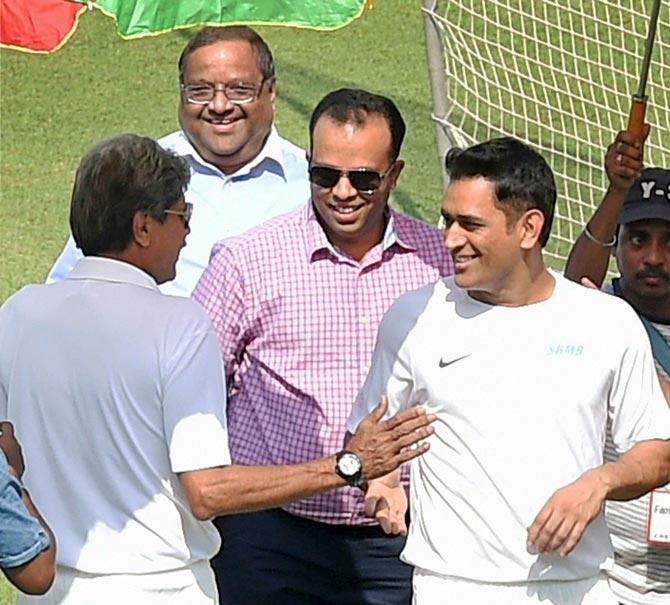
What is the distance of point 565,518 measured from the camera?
11.1 feet

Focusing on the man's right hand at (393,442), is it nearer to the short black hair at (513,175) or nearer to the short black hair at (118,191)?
the short black hair at (513,175)

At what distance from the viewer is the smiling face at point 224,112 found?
491 centimetres

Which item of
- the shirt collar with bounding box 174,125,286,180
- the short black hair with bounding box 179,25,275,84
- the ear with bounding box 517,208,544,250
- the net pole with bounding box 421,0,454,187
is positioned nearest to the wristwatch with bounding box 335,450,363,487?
the ear with bounding box 517,208,544,250

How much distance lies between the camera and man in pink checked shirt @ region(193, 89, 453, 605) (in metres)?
4.15

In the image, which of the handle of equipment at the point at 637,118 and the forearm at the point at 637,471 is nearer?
the forearm at the point at 637,471

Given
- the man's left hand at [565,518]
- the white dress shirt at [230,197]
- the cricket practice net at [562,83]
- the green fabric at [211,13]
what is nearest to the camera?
the man's left hand at [565,518]

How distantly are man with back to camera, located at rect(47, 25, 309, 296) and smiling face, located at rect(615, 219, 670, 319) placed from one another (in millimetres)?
1066

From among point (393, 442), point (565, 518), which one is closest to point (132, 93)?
point (393, 442)

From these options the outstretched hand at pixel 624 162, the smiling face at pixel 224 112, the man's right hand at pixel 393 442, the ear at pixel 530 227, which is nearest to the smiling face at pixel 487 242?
the ear at pixel 530 227

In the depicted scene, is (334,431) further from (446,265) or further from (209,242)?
(209,242)

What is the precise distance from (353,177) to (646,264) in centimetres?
83

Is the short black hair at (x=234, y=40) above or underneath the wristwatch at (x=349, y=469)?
above

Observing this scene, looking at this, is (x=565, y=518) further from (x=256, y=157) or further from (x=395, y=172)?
(x=256, y=157)

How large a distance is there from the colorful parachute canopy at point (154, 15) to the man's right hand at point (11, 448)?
107cm
